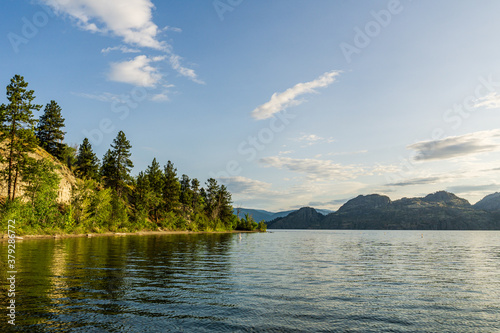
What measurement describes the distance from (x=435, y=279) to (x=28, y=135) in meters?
83.1

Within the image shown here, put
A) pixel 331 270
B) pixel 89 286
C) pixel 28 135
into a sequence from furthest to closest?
1. pixel 28 135
2. pixel 331 270
3. pixel 89 286

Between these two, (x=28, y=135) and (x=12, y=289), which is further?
(x=28, y=135)

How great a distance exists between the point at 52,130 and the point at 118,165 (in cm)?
2633

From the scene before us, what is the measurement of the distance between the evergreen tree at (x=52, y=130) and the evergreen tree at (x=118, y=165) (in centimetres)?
1892

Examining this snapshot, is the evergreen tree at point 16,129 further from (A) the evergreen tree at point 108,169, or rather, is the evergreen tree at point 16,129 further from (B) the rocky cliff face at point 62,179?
(A) the evergreen tree at point 108,169

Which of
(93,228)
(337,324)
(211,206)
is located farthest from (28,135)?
(211,206)

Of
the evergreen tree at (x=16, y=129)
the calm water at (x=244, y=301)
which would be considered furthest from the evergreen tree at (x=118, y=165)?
the calm water at (x=244, y=301)

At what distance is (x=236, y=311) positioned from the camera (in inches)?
605

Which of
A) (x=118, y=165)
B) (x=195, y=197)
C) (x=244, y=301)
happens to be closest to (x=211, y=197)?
(x=195, y=197)

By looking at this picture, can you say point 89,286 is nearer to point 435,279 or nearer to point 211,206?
point 435,279

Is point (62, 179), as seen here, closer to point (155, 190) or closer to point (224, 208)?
point (155, 190)

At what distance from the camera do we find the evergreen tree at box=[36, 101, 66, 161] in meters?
111

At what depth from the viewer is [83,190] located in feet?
315

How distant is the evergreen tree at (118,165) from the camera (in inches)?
4963
